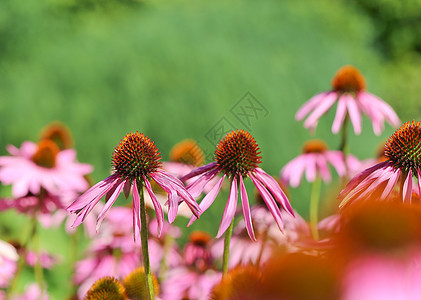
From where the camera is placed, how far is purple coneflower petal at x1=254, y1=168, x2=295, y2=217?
1.36 feet

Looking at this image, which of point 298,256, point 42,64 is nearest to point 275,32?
point 42,64

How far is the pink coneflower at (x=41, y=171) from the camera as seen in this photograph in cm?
94

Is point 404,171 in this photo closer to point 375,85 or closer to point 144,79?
point 144,79

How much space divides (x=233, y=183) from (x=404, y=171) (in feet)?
0.46

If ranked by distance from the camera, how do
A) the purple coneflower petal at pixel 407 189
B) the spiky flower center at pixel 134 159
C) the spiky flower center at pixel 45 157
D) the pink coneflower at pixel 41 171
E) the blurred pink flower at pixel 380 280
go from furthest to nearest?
1. the spiky flower center at pixel 45 157
2. the pink coneflower at pixel 41 171
3. the spiky flower center at pixel 134 159
4. the purple coneflower petal at pixel 407 189
5. the blurred pink flower at pixel 380 280

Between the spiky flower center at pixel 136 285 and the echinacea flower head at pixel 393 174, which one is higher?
the echinacea flower head at pixel 393 174

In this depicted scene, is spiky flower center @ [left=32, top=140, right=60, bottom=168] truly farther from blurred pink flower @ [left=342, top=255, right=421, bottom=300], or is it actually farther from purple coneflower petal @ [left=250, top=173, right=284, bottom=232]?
blurred pink flower @ [left=342, top=255, right=421, bottom=300]

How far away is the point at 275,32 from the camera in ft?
11.2

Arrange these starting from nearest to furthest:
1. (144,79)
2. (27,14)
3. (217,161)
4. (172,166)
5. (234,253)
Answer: (217,161) → (234,253) → (172,166) → (144,79) → (27,14)

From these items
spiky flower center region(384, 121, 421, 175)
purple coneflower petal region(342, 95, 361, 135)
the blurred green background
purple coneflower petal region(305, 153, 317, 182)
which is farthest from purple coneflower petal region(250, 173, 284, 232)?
the blurred green background

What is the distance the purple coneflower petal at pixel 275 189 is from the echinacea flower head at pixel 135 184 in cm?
7

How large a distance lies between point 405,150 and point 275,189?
4.5 inches

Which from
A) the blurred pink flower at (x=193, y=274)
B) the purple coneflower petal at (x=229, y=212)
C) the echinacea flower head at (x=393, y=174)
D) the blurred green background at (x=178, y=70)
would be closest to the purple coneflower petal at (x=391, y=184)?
the echinacea flower head at (x=393, y=174)

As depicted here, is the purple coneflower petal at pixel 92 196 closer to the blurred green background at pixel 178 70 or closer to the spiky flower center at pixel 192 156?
the spiky flower center at pixel 192 156
